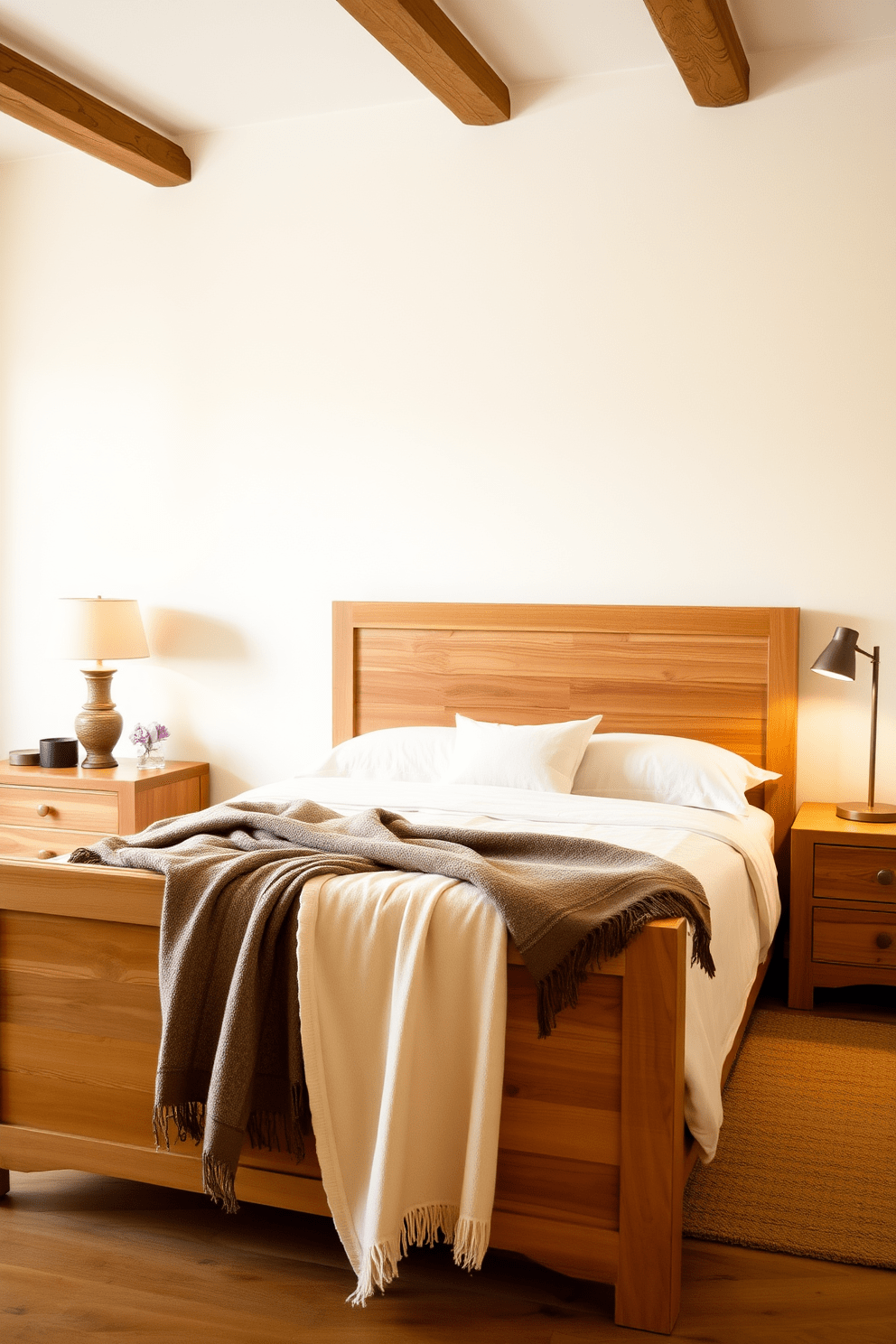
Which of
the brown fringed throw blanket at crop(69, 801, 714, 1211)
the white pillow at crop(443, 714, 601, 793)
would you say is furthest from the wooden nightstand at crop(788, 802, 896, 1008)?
the brown fringed throw blanket at crop(69, 801, 714, 1211)

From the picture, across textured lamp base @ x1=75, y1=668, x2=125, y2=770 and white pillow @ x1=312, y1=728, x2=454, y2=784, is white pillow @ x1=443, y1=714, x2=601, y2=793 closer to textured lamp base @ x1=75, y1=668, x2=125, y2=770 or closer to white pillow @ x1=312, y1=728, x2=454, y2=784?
white pillow @ x1=312, y1=728, x2=454, y2=784

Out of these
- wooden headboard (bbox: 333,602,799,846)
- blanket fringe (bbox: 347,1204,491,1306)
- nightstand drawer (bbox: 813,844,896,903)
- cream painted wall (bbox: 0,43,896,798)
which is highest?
cream painted wall (bbox: 0,43,896,798)

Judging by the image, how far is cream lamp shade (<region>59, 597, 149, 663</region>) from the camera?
12.2 feet

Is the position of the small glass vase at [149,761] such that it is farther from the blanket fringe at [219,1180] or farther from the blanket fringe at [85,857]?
the blanket fringe at [219,1180]

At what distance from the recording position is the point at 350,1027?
1.82m

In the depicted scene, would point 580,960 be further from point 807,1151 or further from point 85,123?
point 85,123

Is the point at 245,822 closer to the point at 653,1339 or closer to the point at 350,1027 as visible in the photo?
the point at 350,1027

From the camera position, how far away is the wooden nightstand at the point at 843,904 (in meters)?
2.99

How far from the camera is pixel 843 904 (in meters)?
3.02

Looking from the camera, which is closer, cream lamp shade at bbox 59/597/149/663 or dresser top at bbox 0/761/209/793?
dresser top at bbox 0/761/209/793

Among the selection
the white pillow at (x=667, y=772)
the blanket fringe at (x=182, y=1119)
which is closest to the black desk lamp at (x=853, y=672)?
the white pillow at (x=667, y=772)

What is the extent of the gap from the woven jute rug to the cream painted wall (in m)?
0.85

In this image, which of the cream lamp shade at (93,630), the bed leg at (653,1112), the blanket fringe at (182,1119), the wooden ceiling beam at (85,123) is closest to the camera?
the bed leg at (653,1112)

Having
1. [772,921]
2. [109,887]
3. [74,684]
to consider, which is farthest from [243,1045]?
[74,684]
